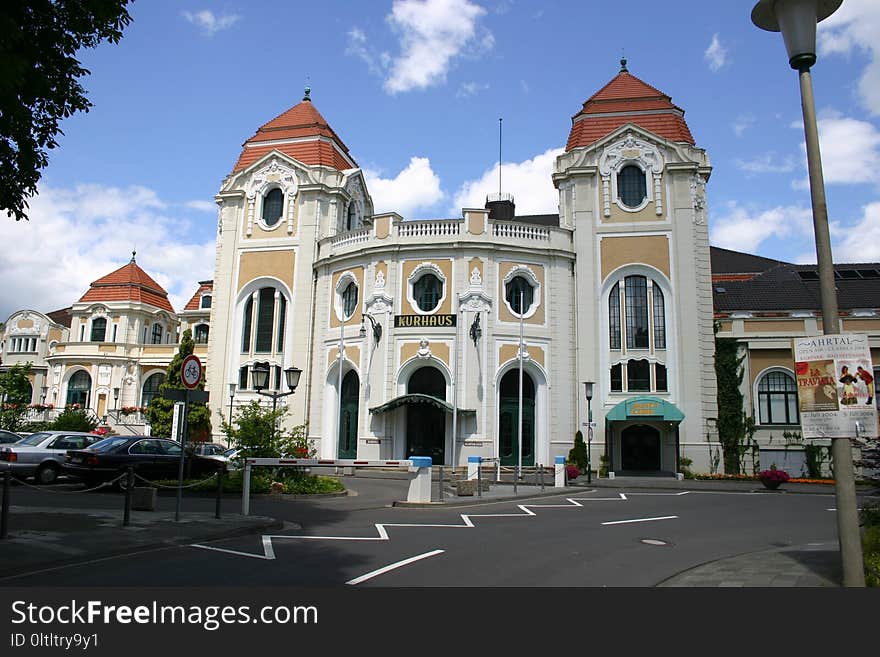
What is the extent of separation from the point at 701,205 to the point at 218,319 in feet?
86.0

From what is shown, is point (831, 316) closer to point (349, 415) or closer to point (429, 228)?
point (429, 228)

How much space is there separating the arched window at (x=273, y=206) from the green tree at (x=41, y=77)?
29.1m

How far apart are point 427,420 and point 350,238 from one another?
10.4m

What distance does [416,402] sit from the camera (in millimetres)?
31781

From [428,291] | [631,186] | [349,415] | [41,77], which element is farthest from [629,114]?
[41,77]

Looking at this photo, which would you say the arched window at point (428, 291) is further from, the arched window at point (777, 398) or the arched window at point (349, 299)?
the arched window at point (777, 398)

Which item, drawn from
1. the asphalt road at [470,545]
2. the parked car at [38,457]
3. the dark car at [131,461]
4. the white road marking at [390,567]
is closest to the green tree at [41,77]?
the asphalt road at [470,545]

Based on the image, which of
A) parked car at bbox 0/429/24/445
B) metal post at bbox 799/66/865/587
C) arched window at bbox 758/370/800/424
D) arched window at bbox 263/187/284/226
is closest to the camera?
metal post at bbox 799/66/865/587

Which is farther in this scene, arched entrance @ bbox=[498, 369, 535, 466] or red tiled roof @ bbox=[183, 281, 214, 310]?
red tiled roof @ bbox=[183, 281, 214, 310]

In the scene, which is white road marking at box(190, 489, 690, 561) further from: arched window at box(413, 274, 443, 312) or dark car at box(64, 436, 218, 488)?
arched window at box(413, 274, 443, 312)

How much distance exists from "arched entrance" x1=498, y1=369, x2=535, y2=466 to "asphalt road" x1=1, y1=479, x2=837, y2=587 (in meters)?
12.5

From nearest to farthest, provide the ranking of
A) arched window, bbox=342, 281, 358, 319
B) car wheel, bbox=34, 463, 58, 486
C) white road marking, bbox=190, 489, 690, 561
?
white road marking, bbox=190, 489, 690, 561, car wheel, bbox=34, 463, 58, 486, arched window, bbox=342, 281, 358, 319

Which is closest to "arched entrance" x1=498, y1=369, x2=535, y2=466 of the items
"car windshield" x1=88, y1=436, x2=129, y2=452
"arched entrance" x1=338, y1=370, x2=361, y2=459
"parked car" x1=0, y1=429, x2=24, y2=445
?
"arched entrance" x1=338, y1=370, x2=361, y2=459

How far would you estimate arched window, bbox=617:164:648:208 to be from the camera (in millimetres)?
34938
